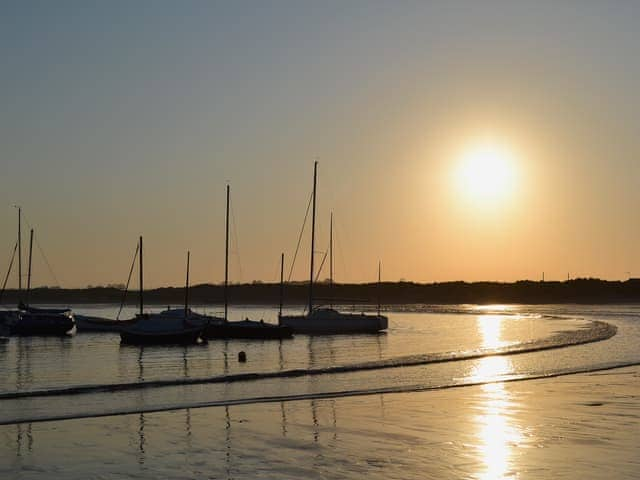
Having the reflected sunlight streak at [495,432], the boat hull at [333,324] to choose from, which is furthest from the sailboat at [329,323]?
the reflected sunlight streak at [495,432]

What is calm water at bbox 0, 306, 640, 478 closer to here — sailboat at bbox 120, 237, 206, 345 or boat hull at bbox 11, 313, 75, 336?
sailboat at bbox 120, 237, 206, 345

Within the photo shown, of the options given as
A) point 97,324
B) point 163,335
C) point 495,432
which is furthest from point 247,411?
point 97,324

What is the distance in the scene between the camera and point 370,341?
63.0 m

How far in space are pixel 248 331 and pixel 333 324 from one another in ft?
35.8

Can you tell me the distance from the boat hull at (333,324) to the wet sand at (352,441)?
151 feet

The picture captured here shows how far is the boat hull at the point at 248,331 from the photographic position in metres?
64.2

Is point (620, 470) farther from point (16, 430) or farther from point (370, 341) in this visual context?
point (370, 341)

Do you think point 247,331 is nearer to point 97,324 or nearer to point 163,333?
point 163,333

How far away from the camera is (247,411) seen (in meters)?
23.9

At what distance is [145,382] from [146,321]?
29.8 meters

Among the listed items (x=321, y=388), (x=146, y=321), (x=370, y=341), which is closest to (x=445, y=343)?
(x=370, y=341)

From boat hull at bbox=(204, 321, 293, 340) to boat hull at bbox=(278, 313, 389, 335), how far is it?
642 centimetres

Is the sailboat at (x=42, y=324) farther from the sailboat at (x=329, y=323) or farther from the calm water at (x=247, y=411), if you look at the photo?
the calm water at (x=247, y=411)

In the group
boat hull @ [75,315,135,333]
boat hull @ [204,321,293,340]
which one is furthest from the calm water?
boat hull @ [75,315,135,333]
